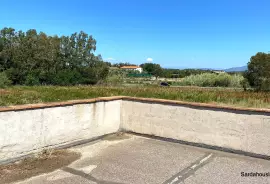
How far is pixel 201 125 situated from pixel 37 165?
3.32 metres

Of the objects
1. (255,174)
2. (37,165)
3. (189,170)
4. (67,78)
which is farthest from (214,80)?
(37,165)

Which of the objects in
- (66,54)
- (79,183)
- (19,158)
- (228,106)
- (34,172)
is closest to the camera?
(79,183)

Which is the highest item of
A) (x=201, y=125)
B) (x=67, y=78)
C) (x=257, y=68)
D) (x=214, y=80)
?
(x=257, y=68)

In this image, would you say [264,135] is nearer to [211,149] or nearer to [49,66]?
[211,149]

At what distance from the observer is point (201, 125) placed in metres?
5.51

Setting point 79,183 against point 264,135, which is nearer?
point 79,183

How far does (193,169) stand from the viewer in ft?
14.1

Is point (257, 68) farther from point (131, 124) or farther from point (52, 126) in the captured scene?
point (52, 126)

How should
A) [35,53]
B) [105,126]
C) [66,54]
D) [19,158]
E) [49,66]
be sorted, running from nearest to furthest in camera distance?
[19,158] → [105,126] → [35,53] → [49,66] → [66,54]

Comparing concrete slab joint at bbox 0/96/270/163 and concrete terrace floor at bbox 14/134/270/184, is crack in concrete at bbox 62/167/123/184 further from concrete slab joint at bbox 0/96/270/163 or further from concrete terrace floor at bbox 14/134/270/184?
concrete slab joint at bbox 0/96/270/163

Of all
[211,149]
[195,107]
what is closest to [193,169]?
[211,149]

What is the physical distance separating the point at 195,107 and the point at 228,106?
682 mm

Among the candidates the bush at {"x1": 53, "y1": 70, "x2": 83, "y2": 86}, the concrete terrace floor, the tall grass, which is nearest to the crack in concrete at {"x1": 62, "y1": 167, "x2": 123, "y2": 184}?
the concrete terrace floor

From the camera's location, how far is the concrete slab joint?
4473 millimetres
